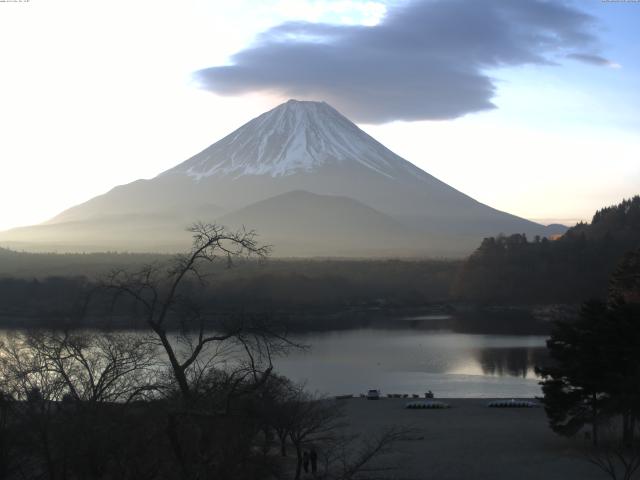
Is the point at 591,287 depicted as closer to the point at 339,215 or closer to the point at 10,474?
the point at 10,474

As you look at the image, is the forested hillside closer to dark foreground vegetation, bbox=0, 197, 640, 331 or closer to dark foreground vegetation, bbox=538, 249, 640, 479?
dark foreground vegetation, bbox=0, 197, 640, 331

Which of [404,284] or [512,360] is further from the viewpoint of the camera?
[404,284]

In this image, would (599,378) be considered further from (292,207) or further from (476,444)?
(292,207)

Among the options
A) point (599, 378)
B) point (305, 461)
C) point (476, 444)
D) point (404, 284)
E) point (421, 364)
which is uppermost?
point (599, 378)

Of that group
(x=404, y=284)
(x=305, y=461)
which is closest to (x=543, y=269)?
(x=404, y=284)

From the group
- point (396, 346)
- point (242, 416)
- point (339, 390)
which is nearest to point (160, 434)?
point (242, 416)
